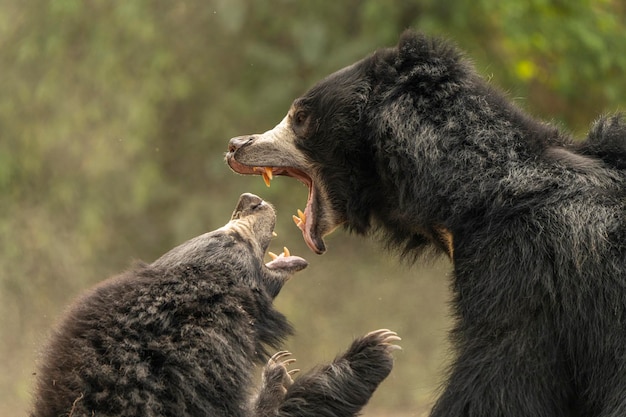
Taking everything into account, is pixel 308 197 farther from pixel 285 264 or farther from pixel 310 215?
pixel 285 264

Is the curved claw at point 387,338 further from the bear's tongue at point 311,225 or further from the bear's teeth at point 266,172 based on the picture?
the bear's teeth at point 266,172

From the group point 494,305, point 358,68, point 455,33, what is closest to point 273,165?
point 358,68

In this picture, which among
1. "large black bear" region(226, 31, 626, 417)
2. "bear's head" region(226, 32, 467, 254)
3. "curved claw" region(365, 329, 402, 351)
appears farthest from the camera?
"curved claw" region(365, 329, 402, 351)

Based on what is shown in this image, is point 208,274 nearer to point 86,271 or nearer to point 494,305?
point 494,305

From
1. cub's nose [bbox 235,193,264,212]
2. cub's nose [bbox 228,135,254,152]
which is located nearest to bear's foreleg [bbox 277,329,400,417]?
cub's nose [bbox 235,193,264,212]

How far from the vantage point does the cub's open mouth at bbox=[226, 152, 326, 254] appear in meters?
4.86

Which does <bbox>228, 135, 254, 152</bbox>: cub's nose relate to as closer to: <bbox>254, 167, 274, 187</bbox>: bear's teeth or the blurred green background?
<bbox>254, 167, 274, 187</bbox>: bear's teeth

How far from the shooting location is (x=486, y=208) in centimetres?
405

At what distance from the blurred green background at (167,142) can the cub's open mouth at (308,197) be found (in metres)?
5.97

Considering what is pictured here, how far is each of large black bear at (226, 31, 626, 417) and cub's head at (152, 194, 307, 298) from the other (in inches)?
12.8

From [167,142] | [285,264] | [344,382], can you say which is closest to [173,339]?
[285,264]

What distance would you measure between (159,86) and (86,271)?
2311 millimetres

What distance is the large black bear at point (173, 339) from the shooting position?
3553 millimetres

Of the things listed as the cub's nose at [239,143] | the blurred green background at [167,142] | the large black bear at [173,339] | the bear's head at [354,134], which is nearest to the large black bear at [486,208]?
the bear's head at [354,134]
